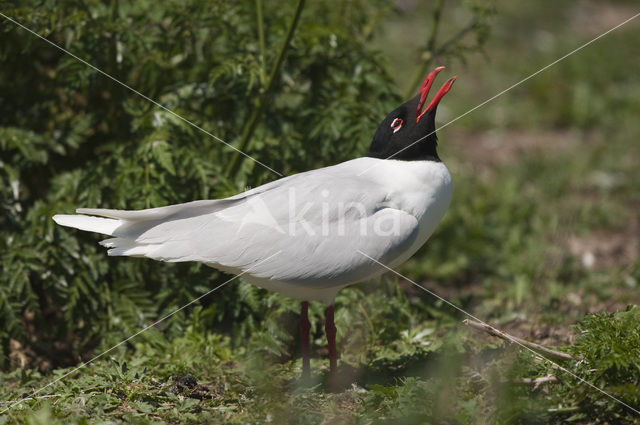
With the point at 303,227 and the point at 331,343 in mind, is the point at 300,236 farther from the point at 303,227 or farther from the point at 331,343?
the point at 331,343

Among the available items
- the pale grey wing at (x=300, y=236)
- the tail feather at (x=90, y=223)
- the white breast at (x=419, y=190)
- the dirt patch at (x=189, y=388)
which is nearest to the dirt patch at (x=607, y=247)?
the white breast at (x=419, y=190)

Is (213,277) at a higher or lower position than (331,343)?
higher

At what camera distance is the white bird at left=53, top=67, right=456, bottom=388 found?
3123 mm

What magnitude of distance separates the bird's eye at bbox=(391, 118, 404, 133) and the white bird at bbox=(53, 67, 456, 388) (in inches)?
5.7

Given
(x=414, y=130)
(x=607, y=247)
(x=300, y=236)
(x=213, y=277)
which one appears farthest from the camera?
(x=607, y=247)

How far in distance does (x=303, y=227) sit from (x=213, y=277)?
3.50 feet

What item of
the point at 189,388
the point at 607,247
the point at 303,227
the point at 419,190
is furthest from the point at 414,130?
the point at 607,247

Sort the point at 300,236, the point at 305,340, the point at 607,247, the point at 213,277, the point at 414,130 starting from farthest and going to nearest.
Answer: the point at 607,247
the point at 213,277
the point at 305,340
the point at 414,130
the point at 300,236

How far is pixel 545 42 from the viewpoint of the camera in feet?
30.6

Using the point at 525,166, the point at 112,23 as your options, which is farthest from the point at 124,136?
the point at 525,166

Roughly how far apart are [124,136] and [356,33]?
1.74 metres

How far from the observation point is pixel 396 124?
345 cm

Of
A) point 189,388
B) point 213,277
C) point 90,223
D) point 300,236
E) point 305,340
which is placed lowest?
point 189,388

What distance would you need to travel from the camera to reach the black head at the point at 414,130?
3381 mm
